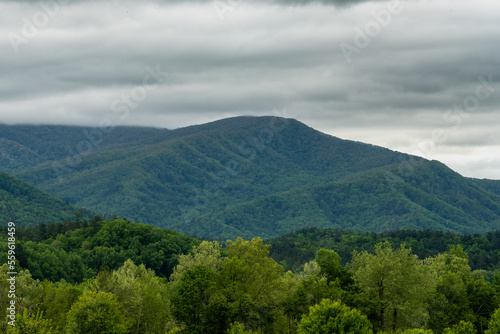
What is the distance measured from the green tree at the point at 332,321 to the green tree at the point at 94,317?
1148 inches

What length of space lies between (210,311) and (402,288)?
3290 centimetres

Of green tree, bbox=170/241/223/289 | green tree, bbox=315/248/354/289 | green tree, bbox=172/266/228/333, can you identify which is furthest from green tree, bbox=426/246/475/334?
green tree, bbox=170/241/223/289

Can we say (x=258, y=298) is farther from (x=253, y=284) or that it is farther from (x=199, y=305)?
(x=199, y=305)

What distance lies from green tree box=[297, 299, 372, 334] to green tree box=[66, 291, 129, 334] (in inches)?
1148

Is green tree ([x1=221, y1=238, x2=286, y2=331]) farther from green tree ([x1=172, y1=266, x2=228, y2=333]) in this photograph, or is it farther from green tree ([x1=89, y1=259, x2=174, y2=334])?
green tree ([x1=89, y1=259, x2=174, y2=334])

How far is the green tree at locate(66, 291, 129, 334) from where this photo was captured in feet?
278

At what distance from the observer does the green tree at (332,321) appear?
77.8 meters

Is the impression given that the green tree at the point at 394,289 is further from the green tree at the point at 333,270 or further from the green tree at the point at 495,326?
the green tree at the point at 495,326

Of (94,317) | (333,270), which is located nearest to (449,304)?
(333,270)

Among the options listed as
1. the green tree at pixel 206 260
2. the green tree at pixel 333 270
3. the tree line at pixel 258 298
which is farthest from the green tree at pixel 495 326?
the green tree at pixel 206 260

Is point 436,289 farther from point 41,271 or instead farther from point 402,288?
point 41,271

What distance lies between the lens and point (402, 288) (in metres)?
95.2

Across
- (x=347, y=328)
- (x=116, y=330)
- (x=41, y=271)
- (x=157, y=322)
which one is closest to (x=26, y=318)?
(x=116, y=330)

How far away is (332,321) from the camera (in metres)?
78.3
